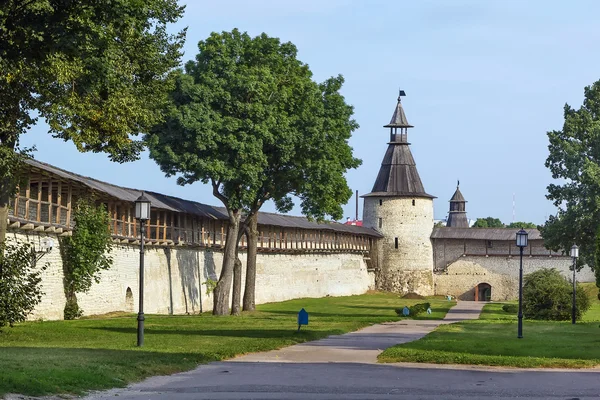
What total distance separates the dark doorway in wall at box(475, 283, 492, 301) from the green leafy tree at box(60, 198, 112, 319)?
53381 mm

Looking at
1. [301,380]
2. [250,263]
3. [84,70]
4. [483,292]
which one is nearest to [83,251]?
[250,263]

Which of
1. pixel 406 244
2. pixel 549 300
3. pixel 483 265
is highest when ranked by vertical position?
pixel 406 244

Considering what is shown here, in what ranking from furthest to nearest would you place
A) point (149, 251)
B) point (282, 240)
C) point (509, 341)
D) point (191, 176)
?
1. point (282, 240)
2. point (149, 251)
3. point (191, 176)
4. point (509, 341)

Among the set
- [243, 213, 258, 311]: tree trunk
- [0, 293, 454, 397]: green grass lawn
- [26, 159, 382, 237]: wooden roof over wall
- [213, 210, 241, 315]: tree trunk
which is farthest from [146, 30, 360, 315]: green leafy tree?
[0, 293, 454, 397]: green grass lawn

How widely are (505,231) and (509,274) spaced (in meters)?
4.17

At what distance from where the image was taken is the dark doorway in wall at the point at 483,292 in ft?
287

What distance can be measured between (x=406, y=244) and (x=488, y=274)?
716cm

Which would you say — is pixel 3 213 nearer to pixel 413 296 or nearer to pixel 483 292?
pixel 413 296

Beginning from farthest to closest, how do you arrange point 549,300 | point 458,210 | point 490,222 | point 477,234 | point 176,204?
point 490,222 → point 458,210 → point 477,234 → point 176,204 → point 549,300

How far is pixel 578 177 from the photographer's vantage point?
4775cm

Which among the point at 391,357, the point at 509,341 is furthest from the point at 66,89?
the point at 509,341

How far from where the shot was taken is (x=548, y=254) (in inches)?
3386

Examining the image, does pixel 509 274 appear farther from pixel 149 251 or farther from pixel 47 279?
pixel 47 279

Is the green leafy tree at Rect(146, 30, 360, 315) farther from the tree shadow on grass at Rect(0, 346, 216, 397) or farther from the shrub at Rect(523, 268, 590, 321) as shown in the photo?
the tree shadow on grass at Rect(0, 346, 216, 397)
